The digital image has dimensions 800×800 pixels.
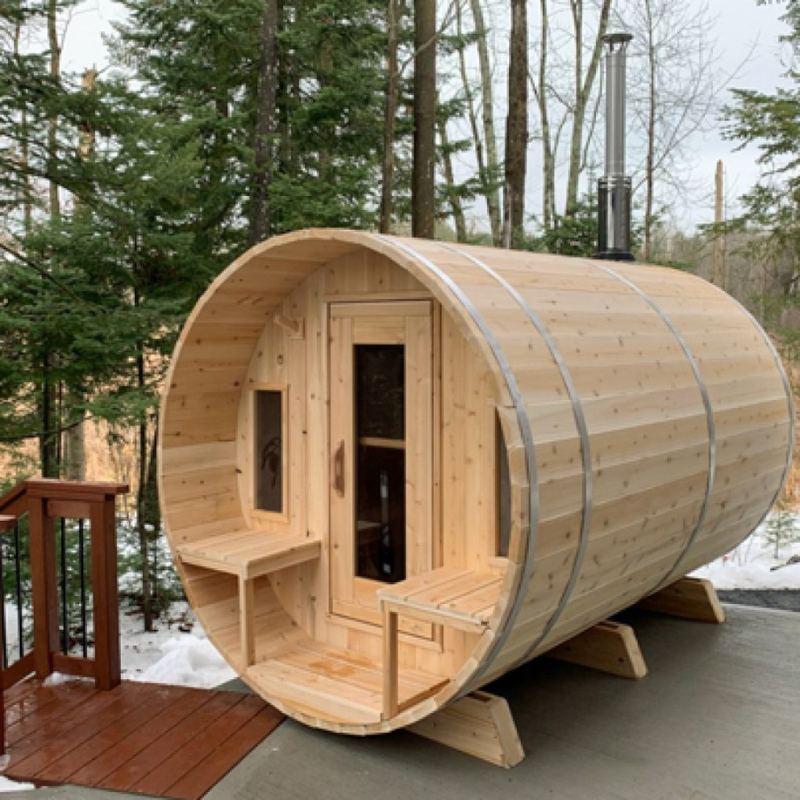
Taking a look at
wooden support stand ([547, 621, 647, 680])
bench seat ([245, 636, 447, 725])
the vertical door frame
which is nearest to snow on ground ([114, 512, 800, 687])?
bench seat ([245, 636, 447, 725])

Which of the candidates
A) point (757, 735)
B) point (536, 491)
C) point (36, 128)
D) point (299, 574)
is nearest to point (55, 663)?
point (299, 574)

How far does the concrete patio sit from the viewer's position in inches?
149

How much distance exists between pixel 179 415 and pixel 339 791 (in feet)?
7.49

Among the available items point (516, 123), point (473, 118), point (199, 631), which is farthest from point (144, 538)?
point (473, 118)

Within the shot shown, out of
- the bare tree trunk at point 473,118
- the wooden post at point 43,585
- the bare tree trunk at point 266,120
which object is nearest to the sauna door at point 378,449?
the wooden post at point 43,585

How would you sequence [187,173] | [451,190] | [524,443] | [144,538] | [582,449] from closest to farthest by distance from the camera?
[524,443], [582,449], [187,173], [144,538], [451,190]

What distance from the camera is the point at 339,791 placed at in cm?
380

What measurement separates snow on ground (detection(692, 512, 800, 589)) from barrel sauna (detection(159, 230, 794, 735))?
1754mm

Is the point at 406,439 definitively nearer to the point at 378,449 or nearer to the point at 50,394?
the point at 378,449

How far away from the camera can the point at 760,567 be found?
777 cm

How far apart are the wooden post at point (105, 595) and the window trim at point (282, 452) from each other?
906mm

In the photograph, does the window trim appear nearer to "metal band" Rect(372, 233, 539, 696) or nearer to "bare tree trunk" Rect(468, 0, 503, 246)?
"metal band" Rect(372, 233, 539, 696)

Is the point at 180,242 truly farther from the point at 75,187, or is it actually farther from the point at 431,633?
the point at 431,633

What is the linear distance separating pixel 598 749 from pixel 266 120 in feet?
23.2
